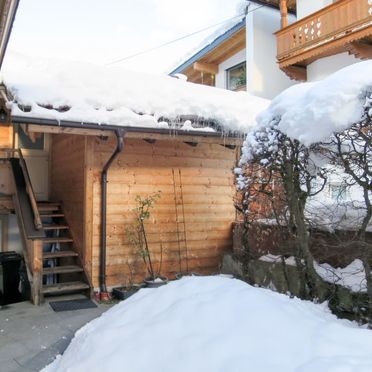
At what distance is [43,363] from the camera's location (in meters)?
4.20

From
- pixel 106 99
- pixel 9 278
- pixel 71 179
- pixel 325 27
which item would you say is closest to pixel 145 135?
pixel 106 99

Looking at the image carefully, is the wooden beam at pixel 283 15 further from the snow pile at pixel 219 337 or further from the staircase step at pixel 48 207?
the snow pile at pixel 219 337

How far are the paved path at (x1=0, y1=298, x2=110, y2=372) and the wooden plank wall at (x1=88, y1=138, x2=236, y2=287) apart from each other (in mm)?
1149

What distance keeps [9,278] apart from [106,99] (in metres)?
3.97

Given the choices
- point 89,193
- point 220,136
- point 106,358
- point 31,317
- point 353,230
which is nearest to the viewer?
point 106,358

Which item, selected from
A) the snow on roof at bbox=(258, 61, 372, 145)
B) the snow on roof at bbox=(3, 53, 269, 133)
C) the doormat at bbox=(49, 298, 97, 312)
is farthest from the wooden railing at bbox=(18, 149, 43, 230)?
the snow on roof at bbox=(258, 61, 372, 145)

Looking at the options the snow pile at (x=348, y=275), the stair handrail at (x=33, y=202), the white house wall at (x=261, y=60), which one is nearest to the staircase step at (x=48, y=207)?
the stair handrail at (x=33, y=202)

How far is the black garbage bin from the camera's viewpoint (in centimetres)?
795

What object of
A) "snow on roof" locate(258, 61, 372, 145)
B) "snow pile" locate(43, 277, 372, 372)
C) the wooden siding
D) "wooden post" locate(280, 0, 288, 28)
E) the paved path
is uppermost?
"wooden post" locate(280, 0, 288, 28)

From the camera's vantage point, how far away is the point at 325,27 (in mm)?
11266

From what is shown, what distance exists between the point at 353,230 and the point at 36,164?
23.6ft

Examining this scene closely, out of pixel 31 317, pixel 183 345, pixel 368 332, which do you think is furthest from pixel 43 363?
pixel 368 332

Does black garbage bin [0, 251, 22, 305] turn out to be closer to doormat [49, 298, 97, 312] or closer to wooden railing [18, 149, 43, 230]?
wooden railing [18, 149, 43, 230]

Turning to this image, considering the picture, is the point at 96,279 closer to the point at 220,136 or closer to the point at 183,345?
the point at 220,136
